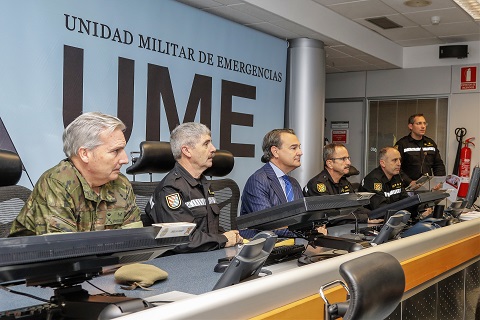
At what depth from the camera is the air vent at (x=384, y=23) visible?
685 cm

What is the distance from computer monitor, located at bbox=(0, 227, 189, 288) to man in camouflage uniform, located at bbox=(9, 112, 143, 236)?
70 cm

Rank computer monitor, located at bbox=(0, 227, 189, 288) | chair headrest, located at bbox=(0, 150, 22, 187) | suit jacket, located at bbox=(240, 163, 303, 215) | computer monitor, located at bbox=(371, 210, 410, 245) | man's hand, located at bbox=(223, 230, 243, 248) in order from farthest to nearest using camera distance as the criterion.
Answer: suit jacket, located at bbox=(240, 163, 303, 215) → man's hand, located at bbox=(223, 230, 243, 248) → computer monitor, located at bbox=(371, 210, 410, 245) → chair headrest, located at bbox=(0, 150, 22, 187) → computer monitor, located at bbox=(0, 227, 189, 288)

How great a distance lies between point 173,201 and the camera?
2.73 meters

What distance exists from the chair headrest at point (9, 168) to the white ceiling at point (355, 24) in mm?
3358

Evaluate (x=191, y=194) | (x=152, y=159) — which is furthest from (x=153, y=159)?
(x=191, y=194)

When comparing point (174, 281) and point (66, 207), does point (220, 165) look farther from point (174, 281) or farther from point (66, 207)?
point (174, 281)

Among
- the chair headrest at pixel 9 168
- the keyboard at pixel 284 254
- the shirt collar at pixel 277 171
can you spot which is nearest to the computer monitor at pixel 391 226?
the keyboard at pixel 284 254

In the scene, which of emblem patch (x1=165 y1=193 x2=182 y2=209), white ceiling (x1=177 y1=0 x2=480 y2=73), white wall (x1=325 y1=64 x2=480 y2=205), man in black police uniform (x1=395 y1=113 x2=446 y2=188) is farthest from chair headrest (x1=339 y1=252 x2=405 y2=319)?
white wall (x1=325 y1=64 x2=480 y2=205)

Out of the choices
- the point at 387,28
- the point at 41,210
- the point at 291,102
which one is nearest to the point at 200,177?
the point at 41,210

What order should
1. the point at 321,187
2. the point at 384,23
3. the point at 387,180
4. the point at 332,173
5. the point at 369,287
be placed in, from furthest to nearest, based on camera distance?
the point at 384,23, the point at 387,180, the point at 332,173, the point at 321,187, the point at 369,287

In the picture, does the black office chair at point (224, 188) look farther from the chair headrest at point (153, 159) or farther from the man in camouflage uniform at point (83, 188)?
the man in camouflage uniform at point (83, 188)

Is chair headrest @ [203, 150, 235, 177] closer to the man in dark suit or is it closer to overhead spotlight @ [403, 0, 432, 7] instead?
the man in dark suit

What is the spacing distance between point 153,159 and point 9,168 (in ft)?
3.01

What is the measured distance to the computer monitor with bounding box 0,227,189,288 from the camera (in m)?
1.08
